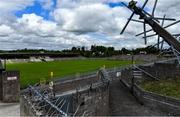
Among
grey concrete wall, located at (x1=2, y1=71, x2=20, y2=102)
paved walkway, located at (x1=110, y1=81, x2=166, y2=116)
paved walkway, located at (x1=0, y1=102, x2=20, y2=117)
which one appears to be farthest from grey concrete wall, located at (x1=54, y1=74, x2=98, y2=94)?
paved walkway, located at (x1=0, y1=102, x2=20, y2=117)

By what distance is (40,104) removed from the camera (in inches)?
741

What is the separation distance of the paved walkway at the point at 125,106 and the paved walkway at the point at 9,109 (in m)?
9.27

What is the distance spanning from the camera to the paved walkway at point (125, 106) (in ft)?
111

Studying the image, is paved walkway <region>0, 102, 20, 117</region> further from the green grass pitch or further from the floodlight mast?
the floodlight mast

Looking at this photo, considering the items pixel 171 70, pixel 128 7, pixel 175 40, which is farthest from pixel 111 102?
pixel 171 70

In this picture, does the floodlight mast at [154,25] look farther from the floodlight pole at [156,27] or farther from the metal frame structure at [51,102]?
the metal frame structure at [51,102]

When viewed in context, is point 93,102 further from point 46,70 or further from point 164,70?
point 46,70

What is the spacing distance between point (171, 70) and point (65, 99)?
94.4 ft

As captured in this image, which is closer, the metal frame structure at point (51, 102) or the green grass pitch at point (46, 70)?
the metal frame structure at point (51, 102)

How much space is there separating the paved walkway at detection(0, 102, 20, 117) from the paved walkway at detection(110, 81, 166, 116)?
927cm

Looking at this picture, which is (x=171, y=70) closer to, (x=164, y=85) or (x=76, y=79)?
(x=164, y=85)

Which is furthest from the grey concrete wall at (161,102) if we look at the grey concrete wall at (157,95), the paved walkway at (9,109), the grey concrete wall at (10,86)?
the paved walkway at (9,109)

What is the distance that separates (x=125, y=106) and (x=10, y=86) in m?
12.8

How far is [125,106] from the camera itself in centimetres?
3706
